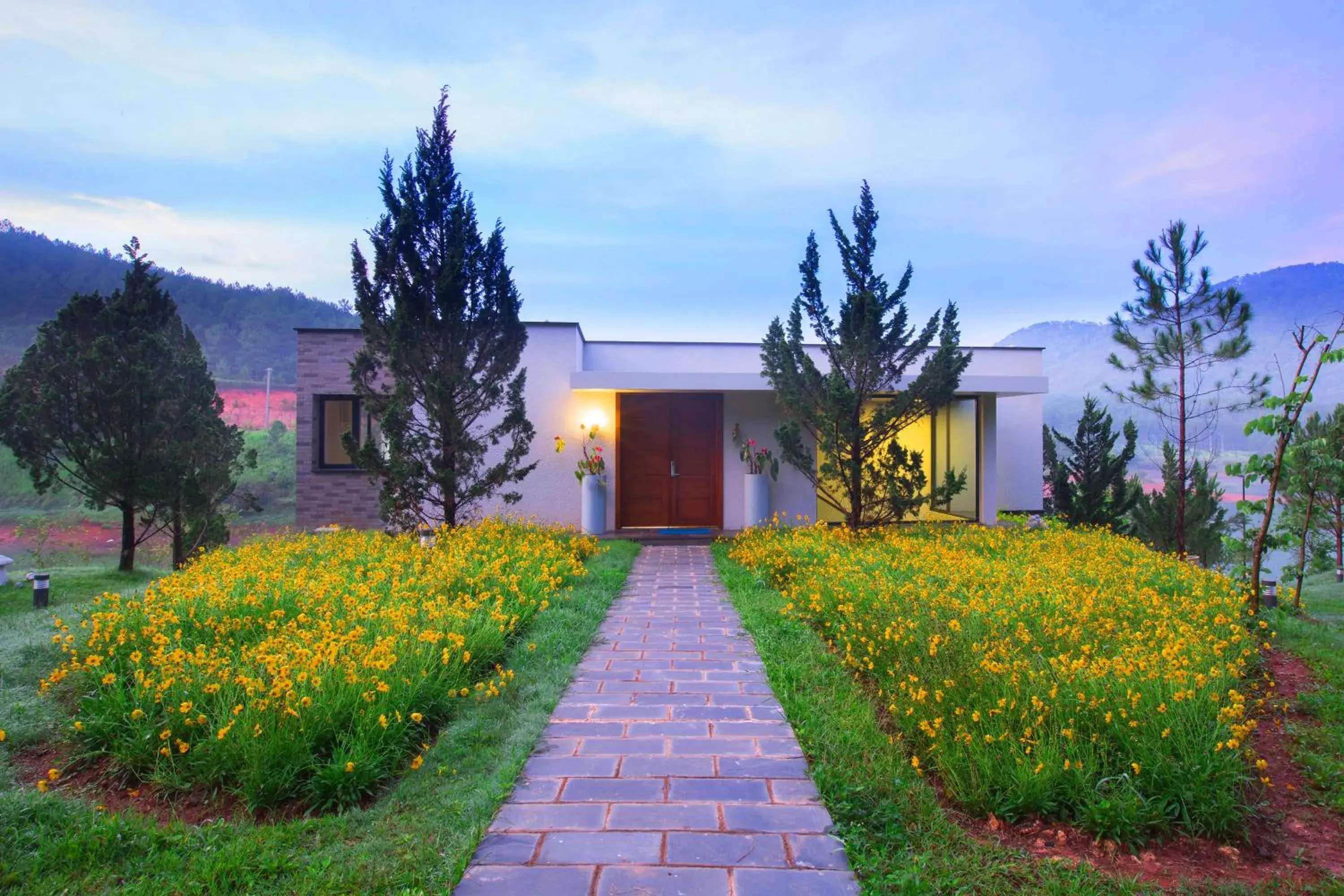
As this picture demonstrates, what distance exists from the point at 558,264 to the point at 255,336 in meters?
14.0

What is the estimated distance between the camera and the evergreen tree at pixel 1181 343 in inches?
382

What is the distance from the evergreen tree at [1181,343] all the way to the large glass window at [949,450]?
2.24 metres

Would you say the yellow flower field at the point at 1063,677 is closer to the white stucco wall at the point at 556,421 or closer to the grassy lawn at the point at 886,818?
the grassy lawn at the point at 886,818

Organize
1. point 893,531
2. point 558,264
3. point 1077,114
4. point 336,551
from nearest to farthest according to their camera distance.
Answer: point 336,551, point 893,531, point 1077,114, point 558,264

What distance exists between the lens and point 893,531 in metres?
8.91

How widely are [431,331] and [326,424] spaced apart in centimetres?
635

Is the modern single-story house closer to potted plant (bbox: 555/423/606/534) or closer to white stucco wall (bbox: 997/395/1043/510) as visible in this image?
white stucco wall (bbox: 997/395/1043/510)

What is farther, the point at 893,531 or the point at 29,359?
the point at 893,531

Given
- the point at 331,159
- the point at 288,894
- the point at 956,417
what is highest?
the point at 331,159

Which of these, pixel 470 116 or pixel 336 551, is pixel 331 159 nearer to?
pixel 470 116

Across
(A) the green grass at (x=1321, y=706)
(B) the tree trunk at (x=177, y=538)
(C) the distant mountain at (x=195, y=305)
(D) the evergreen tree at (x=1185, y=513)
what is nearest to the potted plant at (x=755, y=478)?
(D) the evergreen tree at (x=1185, y=513)

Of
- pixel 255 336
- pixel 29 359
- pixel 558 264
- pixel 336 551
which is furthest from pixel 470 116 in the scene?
pixel 255 336

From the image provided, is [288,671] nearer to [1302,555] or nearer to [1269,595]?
[1269,595]

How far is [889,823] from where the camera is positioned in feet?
8.18
